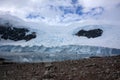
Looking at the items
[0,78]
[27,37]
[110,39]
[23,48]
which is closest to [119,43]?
[110,39]

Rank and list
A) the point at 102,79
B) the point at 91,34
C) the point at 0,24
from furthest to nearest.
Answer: the point at 0,24 → the point at 91,34 → the point at 102,79

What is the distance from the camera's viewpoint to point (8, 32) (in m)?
104

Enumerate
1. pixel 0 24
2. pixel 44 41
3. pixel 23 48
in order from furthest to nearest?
pixel 0 24 → pixel 23 48 → pixel 44 41

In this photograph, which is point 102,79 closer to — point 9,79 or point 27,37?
point 9,79

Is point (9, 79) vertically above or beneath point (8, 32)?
beneath

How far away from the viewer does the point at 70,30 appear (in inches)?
2825

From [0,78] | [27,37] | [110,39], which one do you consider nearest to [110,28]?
[110,39]

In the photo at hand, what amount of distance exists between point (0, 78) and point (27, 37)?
270ft

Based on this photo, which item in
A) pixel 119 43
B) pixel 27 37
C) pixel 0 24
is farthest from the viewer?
pixel 0 24

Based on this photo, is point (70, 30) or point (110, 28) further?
point (70, 30)

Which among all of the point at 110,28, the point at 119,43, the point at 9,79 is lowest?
the point at 9,79

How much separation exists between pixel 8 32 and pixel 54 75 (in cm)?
9716

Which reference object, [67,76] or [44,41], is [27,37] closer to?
[44,41]

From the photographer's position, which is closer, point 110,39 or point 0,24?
point 110,39
